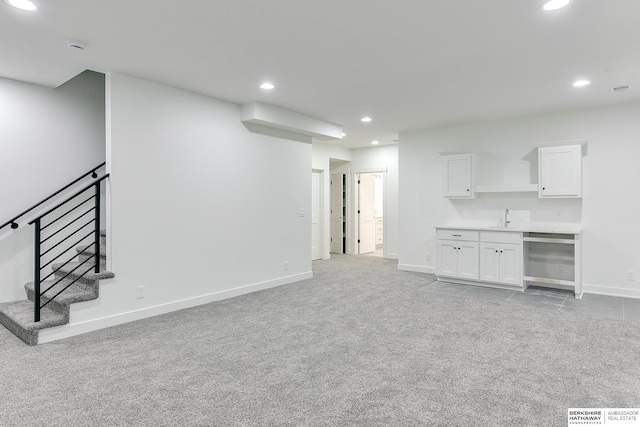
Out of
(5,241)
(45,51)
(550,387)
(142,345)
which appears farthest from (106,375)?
(550,387)

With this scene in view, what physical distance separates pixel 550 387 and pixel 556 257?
142 inches

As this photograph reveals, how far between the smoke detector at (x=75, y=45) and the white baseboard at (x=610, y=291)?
6541 mm

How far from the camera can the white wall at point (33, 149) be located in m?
4.00

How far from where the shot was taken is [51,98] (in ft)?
14.2

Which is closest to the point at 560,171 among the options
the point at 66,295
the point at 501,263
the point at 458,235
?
the point at 501,263

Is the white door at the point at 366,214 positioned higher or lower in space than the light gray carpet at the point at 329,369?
higher

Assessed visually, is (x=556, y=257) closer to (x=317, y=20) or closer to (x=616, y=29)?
(x=616, y=29)

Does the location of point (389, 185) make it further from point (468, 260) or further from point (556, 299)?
point (556, 299)

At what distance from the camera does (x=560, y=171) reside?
5.09m

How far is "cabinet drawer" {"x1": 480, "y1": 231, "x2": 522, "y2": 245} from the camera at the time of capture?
16.9 ft

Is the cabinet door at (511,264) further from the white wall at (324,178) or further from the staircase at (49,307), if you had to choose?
the staircase at (49,307)

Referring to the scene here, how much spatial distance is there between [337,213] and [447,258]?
12.6ft

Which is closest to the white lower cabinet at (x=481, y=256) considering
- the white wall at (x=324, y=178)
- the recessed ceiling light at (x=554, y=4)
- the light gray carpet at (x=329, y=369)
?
the light gray carpet at (x=329, y=369)

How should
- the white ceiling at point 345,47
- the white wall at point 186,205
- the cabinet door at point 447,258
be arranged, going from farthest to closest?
the cabinet door at point 447,258
the white wall at point 186,205
the white ceiling at point 345,47
